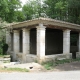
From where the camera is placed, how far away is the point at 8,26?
1664 centimetres

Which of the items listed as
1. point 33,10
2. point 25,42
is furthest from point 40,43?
point 33,10

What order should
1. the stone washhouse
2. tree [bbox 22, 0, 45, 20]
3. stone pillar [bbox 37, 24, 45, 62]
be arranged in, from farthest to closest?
tree [bbox 22, 0, 45, 20] → the stone washhouse → stone pillar [bbox 37, 24, 45, 62]

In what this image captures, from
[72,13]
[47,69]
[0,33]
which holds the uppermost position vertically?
[72,13]

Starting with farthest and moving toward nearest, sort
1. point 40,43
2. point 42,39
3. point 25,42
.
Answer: point 25,42
point 42,39
point 40,43

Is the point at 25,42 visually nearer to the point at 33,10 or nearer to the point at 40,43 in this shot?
the point at 40,43

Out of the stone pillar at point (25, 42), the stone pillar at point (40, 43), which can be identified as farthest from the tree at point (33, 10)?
the stone pillar at point (40, 43)

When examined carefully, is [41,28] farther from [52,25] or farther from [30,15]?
[30,15]

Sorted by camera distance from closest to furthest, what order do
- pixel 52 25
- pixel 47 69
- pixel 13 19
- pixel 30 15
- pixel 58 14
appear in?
pixel 47 69 < pixel 52 25 < pixel 58 14 < pixel 13 19 < pixel 30 15

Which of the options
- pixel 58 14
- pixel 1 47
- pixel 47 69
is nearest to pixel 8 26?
pixel 1 47

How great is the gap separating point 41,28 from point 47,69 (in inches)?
142

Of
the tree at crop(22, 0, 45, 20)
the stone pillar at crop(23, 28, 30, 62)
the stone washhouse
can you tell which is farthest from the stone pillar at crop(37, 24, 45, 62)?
the tree at crop(22, 0, 45, 20)

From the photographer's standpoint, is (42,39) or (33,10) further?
(33,10)

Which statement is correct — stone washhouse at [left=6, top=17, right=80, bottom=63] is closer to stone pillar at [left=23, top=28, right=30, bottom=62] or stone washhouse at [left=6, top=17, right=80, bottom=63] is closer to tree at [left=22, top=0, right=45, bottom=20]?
stone pillar at [left=23, top=28, right=30, bottom=62]

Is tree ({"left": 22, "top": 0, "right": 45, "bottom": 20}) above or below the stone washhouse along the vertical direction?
above
